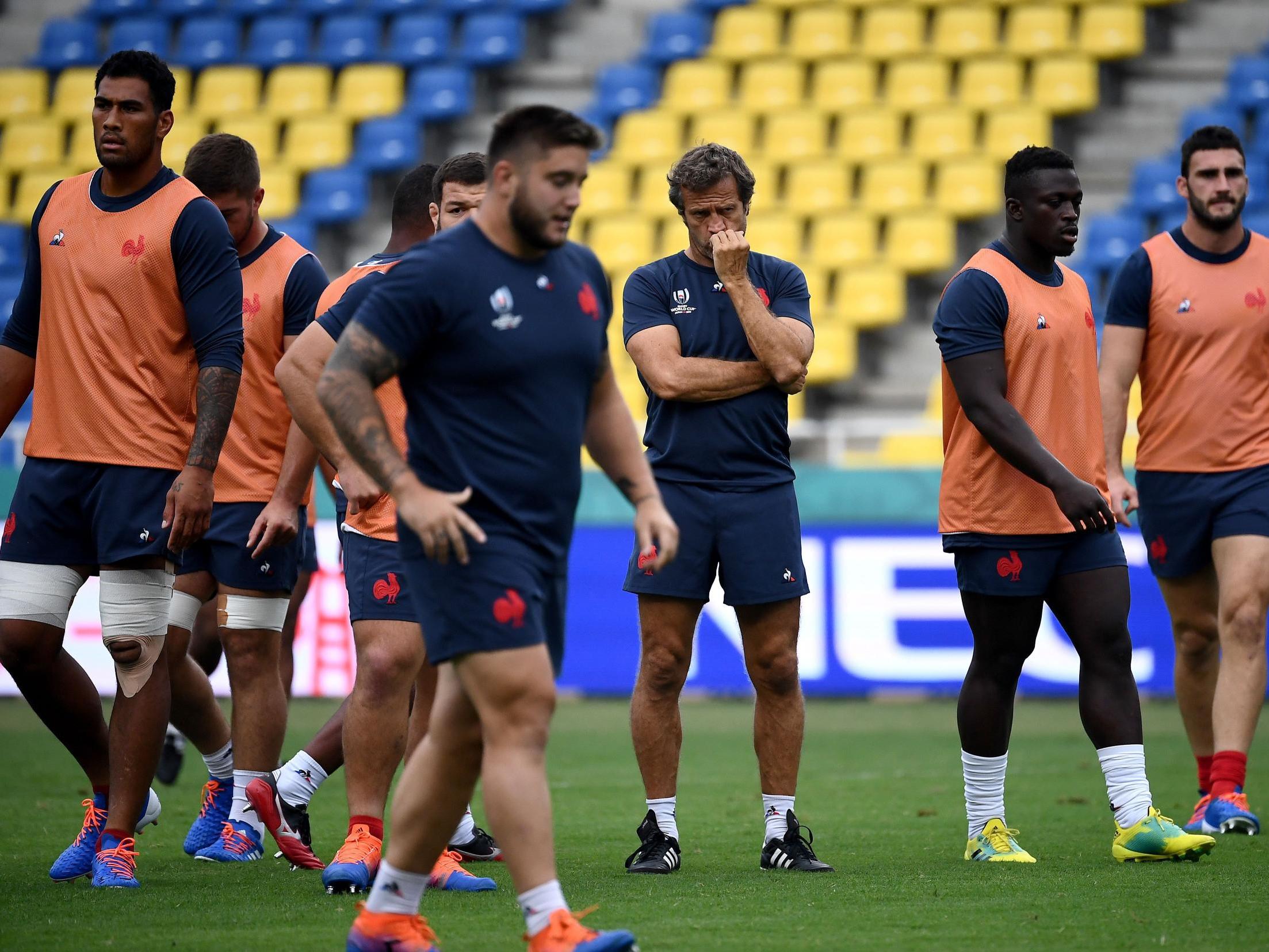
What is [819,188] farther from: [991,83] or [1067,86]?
[1067,86]

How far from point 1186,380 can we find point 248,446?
3.71m

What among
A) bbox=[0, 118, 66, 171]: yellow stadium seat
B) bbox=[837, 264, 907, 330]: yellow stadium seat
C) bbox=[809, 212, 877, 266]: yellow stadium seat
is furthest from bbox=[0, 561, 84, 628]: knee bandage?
bbox=[0, 118, 66, 171]: yellow stadium seat

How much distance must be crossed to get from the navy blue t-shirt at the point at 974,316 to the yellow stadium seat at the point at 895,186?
460 inches

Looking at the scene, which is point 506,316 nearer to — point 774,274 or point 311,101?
point 774,274

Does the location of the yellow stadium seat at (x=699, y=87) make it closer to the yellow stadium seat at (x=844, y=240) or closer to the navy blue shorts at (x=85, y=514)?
the yellow stadium seat at (x=844, y=240)

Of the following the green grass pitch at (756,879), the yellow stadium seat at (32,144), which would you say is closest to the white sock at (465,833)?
the green grass pitch at (756,879)

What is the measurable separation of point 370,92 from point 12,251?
471 centimetres

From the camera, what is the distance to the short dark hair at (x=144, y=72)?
17.8 feet

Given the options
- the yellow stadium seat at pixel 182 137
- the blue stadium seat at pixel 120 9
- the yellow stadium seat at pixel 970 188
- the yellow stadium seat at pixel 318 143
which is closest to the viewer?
the yellow stadium seat at pixel 970 188

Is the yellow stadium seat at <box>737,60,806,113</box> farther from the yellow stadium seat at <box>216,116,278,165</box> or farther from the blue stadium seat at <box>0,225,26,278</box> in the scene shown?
the blue stadium seat at <box>0,225,26,278</box>

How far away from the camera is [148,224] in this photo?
5422mm

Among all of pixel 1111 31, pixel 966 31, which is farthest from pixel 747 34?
pixel 1111 31

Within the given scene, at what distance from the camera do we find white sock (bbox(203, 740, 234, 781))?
21.3 ft

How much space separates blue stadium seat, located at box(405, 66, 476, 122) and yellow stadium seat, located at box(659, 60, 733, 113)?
7.78 ft
